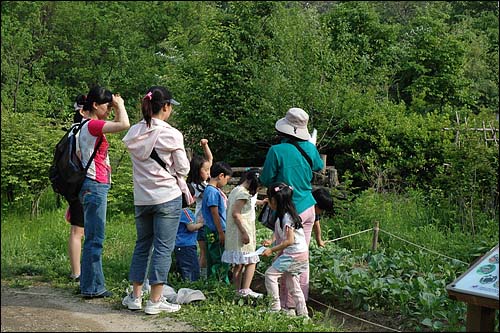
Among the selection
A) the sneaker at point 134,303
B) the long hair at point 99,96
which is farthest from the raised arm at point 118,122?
the sneaker at point 134,303

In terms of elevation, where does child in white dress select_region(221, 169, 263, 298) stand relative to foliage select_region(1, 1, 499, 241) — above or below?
Answer: below

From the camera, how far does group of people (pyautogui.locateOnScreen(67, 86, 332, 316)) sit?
566 cm

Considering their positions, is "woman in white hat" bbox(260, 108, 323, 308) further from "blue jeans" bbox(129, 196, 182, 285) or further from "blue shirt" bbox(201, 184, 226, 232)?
"blue jeans" bbox(129, 196, 182, 285)

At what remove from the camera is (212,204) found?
22.5ft

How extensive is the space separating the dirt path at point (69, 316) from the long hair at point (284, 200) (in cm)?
125

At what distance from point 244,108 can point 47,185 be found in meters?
4.58

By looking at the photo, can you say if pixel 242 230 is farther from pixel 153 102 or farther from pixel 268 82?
pixel 268 82

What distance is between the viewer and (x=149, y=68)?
2028 cm

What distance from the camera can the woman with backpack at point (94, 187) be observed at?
19.8 ft

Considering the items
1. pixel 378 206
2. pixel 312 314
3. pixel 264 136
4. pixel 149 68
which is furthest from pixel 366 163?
pixel 149 68

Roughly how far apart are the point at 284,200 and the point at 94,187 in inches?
63.8

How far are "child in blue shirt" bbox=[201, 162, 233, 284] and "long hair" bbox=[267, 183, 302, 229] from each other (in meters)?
1.02

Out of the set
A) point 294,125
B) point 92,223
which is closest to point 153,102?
point 92,223

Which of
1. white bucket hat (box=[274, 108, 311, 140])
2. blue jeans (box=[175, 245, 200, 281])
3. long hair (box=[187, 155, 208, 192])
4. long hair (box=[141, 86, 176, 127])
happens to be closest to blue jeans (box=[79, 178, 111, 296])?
long hair (box=[141, 86, 176, 127])
